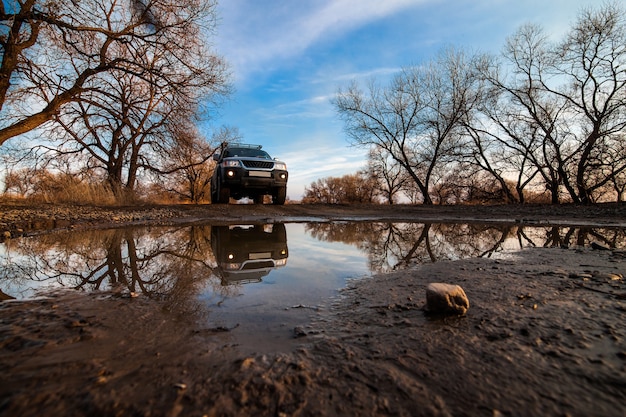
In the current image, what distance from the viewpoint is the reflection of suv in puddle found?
2.62 metres

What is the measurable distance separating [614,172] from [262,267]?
1731 cm

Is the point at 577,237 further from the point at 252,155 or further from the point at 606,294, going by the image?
the point at 252,155

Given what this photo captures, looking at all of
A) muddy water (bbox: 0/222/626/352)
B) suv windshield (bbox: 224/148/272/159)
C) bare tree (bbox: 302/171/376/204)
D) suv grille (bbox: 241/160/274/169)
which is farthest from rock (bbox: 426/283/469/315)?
bare tree (bbox: 302/171/376/204)

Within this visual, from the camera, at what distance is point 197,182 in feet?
96.6

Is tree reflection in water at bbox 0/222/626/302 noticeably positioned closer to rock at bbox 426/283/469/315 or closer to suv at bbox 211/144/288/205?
rock at bbox 426/283/469/315

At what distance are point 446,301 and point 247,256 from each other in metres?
2.31

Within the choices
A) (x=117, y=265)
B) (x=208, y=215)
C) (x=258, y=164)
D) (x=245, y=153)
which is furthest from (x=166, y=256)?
(x=245, y=153)

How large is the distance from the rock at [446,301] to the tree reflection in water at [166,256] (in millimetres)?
1248

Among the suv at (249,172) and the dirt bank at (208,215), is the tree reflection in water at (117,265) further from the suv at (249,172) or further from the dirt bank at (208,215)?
the suv at (249,172)

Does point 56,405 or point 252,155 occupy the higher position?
point 252,155

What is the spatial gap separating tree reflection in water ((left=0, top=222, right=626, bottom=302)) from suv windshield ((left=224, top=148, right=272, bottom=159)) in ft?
19.9

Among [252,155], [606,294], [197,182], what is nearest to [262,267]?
[606,294]

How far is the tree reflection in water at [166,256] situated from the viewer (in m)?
2.30

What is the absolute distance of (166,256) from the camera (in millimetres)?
3338
